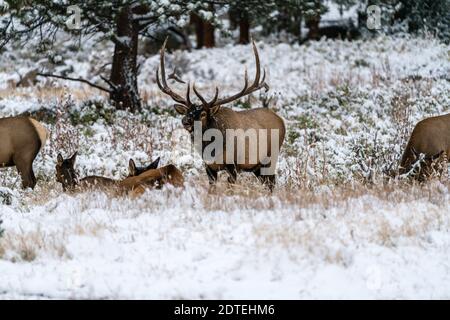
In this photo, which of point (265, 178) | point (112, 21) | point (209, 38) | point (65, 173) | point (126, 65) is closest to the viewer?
point (265, 178)

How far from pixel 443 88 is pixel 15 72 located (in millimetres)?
Result: 14008

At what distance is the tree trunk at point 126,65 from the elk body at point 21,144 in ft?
13.5

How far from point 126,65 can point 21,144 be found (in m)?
4.69

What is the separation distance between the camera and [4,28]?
550 inches

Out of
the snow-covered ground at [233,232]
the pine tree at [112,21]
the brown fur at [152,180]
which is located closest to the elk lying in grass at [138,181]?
the brown fur at [152,180]

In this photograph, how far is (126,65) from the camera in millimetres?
15188

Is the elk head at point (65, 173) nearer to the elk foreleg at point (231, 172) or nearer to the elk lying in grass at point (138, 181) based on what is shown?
the elk lying in grass at point (138, 181)

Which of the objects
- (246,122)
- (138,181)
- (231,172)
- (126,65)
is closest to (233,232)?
(138,181)

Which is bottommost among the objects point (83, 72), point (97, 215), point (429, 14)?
point (83, 72)

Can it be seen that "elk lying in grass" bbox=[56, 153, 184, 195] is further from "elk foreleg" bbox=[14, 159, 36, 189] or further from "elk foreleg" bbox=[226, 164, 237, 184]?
"elk foreleg" bbox=[14, 159, 36, 189]

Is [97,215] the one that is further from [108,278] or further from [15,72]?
[15,72]

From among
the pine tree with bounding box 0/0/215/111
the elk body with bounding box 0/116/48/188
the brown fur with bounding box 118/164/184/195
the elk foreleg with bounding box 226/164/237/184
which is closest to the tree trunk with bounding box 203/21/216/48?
the pine tree with bounding box 0/0/215/111

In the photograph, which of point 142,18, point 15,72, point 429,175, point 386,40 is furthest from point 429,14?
point 429,175

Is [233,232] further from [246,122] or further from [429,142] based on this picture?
[429,142]
